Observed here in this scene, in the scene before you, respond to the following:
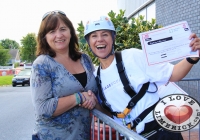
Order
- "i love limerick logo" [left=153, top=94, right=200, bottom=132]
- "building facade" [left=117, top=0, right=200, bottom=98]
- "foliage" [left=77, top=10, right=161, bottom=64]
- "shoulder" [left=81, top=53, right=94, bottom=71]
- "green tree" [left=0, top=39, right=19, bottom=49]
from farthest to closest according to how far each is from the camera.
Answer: "green tree" [left=0, top=39, right=19, bottom=49]
"building facade" [left=117, top=0, right=200, bottom=98]
"foliage" [left=77, top=10, right=161, bottom=64]
"shoulder" [left=81, top=53, right=94, bottom=71]
"i love limerick logo" [left=153, top=94, right=200, bottom=132]

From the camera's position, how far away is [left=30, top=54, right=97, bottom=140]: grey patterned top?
7.81 feet

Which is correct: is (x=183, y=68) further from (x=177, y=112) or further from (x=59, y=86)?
(x=59, y=86)

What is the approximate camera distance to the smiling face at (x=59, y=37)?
258cm

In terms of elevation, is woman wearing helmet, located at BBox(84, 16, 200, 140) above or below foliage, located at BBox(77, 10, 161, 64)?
below

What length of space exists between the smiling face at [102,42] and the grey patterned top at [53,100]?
30 cm

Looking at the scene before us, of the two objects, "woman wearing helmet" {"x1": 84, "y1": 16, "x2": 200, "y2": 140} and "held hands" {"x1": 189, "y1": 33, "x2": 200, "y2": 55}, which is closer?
"held hands" {"x1": 189, "y1": 33, "x2": 200, "y2": 55}

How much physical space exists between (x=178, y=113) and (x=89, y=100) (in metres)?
0.74

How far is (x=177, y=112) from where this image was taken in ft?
7.85

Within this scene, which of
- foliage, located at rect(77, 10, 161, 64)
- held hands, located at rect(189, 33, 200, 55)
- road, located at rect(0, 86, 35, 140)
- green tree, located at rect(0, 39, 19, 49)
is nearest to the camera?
held hands, located at rect(189, 33, 200, 55)

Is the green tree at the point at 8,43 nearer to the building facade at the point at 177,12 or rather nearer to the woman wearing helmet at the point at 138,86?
the building facade at the point at 177,12

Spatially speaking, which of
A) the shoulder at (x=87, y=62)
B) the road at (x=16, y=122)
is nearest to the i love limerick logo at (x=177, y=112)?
the shoulder at (x=87, y=62)

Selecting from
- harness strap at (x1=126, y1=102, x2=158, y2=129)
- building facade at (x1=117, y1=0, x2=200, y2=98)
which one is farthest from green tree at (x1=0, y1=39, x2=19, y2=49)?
harness strap at (x1=126, y1=102, x2=158, y2=129)

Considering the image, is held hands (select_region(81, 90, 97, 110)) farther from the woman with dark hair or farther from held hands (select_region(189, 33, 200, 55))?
held hands (select_region(189, 33, 200, 55))

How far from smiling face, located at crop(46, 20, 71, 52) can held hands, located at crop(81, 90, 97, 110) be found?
0.47 meters
